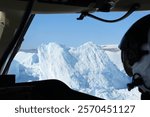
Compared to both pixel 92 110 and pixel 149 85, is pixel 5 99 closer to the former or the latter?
pixel 92 110

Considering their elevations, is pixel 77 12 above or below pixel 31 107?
above

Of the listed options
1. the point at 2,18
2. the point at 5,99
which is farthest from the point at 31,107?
the point at 2,18
